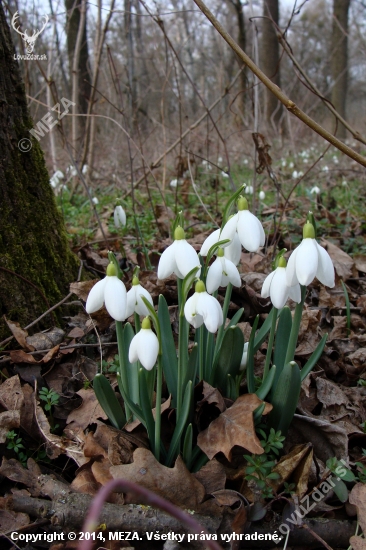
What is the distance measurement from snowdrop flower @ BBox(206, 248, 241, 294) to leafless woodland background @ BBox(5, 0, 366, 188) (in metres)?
1.05

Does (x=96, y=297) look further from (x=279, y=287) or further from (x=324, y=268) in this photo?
(x=324, y=268)

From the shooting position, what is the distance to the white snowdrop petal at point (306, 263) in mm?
1105

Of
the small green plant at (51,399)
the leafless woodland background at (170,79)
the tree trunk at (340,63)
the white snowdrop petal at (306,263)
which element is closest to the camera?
the white snowdrop petal at (306,263)

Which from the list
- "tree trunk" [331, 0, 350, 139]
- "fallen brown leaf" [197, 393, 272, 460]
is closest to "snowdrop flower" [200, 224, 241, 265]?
"fallen brown leaf" [197, 393, 272, 460]

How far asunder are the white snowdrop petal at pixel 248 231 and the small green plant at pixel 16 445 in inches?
37.2

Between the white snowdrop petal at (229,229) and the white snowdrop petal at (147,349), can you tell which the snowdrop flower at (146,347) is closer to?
the white snowdrop petal at (147,349)

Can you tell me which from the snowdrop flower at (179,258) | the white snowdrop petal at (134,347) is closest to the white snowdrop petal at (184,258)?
the snowdrop flower at (179,258)

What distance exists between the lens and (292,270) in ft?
3.85

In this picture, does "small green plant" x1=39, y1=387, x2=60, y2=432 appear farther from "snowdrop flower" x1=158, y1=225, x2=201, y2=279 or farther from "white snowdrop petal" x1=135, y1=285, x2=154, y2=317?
"snowdrop flower" x1=158, y1=225, x2=201, y2=279

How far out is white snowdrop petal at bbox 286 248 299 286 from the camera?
1163 millimetres

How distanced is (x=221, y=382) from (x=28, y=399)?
0.69 metres

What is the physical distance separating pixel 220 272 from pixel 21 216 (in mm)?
1004

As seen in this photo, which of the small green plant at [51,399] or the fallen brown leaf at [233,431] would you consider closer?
the fallen brown leaf at [233,431]

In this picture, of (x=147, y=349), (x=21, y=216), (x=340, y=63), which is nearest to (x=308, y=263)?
(x=147, y=349)
